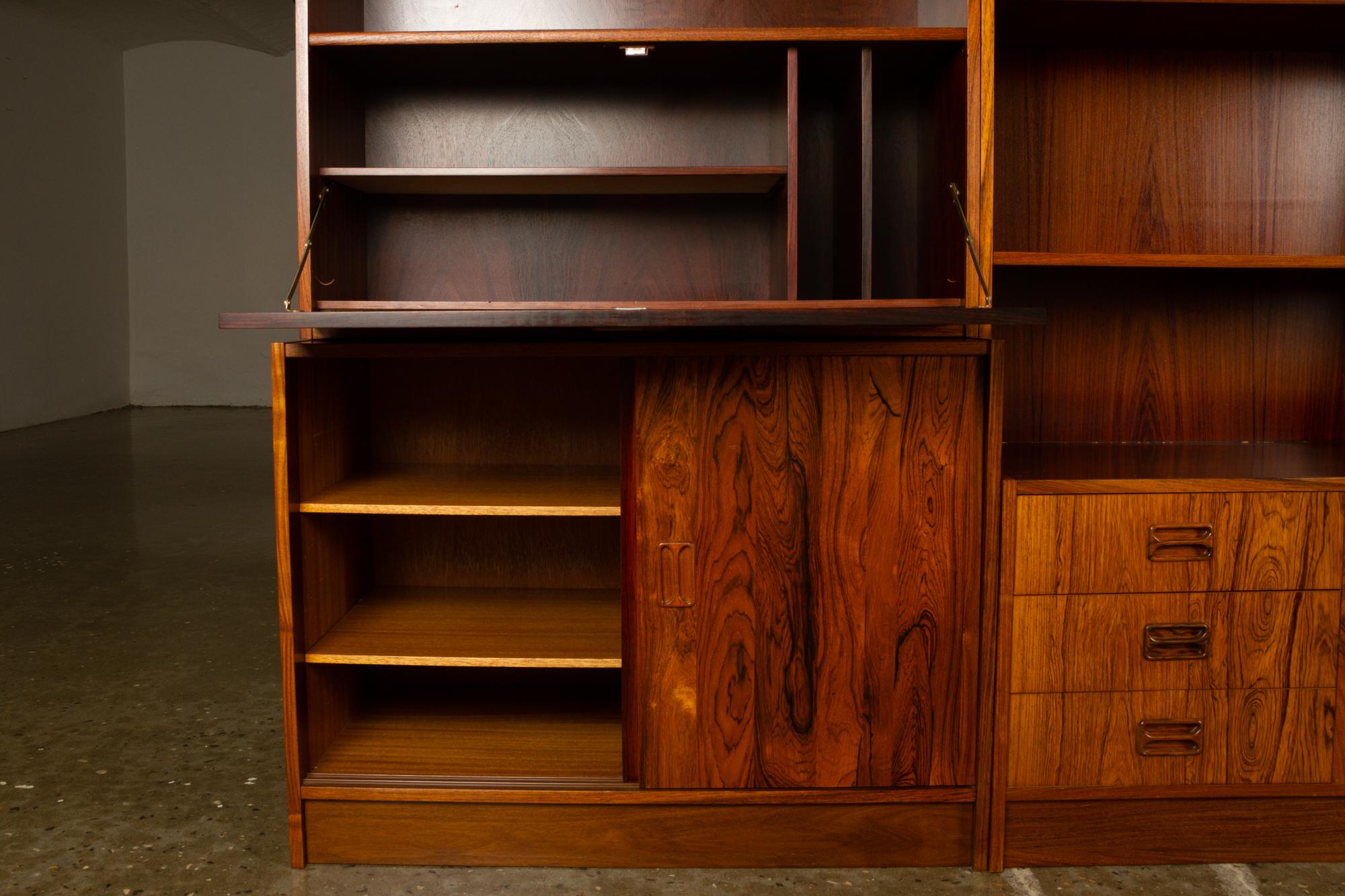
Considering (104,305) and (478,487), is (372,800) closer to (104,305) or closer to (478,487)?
(478,487)

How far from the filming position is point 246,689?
313 centimetres

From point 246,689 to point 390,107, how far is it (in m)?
1.72

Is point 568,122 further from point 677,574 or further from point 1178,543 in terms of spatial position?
point 1178,543

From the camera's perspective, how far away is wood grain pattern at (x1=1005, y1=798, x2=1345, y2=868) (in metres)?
2.12

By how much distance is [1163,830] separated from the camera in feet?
6.97

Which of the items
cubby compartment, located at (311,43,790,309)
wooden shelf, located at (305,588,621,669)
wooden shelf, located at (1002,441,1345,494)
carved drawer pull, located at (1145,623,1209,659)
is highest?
cubby compartment, located at (311,43,790,309)

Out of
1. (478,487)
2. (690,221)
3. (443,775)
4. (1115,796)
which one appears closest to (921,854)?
(1115,796)

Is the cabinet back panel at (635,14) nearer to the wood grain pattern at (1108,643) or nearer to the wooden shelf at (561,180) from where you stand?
the wooden shelf at (561,180)

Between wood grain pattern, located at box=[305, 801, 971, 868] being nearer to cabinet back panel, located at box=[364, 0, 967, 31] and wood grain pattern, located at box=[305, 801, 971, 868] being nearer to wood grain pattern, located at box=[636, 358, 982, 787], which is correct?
wood grain pattern, located at box=[636, 358, 982, 787]

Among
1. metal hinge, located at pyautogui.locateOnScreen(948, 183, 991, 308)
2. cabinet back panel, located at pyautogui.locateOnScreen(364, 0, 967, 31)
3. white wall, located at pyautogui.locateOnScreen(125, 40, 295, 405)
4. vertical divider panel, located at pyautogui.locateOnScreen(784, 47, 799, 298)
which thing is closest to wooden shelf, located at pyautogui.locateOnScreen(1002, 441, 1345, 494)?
metal hinge, located at pyautogui.locateOnScreen(948, 183, 991, 308)

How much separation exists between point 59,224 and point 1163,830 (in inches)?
368

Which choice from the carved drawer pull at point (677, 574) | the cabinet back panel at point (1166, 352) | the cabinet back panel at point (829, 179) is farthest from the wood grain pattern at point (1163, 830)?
the cabinet back panel at point (829, 179)

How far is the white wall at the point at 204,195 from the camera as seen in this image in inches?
Answer: 384

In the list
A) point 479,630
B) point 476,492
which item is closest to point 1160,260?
point 476,492
